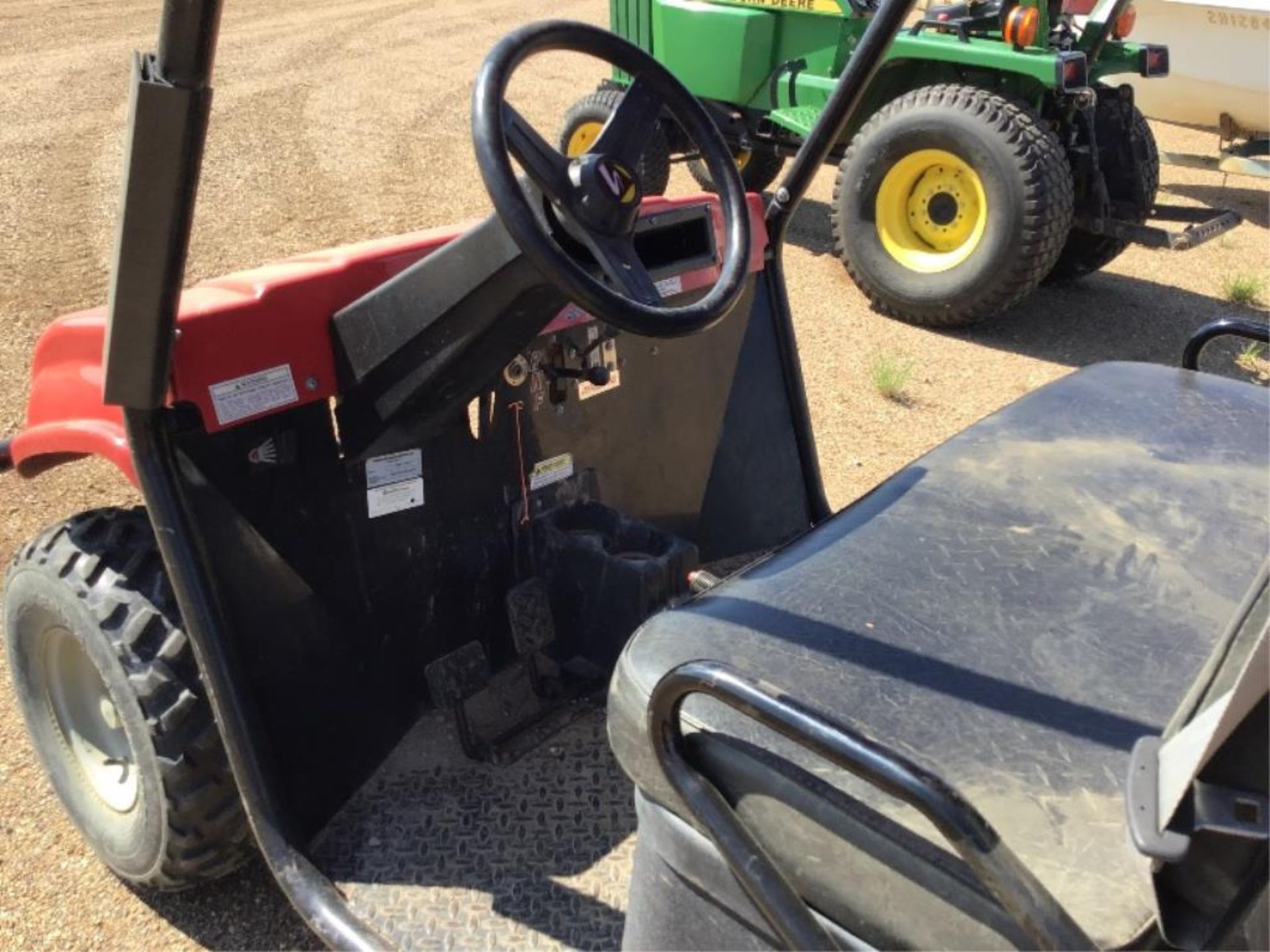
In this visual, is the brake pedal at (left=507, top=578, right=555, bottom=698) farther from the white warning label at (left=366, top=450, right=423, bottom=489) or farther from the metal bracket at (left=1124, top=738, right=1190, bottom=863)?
the metal bracket at (left=1124, top=738, right=1190, bottom=863)

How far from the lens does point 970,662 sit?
1.59 meters

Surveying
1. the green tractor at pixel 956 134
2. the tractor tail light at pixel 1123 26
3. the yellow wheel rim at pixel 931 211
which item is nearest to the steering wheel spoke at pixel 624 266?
the green tractor at pixel 956 134

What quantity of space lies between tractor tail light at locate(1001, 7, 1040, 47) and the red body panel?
12.8 feet

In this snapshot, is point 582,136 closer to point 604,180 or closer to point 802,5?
point 802,5

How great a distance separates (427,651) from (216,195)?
5540 millimetres

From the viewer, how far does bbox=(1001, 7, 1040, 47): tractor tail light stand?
5.57m

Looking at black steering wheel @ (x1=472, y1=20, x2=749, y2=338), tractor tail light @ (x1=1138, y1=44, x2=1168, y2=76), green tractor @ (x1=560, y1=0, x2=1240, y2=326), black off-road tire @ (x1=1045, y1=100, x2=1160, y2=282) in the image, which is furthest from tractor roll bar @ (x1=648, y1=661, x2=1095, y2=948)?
tractor tail light @ (x1=1138, y1=44, x2=1168, y2=76)

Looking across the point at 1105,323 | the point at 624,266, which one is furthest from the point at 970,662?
the point at 1105,323

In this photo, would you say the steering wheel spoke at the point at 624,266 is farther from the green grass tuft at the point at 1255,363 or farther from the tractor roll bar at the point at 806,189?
the green grass tuft at the point at 1255,363

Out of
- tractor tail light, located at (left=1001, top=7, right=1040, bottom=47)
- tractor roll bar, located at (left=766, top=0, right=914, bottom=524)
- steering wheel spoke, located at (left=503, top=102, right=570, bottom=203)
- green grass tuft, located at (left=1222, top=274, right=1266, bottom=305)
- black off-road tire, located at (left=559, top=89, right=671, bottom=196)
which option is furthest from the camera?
green grass tuft, located at (left=1222, top=274, right=1266, bottom=305)

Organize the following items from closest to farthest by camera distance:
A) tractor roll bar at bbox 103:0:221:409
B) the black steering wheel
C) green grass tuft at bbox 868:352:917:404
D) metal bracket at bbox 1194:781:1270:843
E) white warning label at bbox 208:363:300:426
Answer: metal bracket at bbox 1194:781:1270:843
tractor roll bar at bbox 103:0:221:409
the black steering wheel
white warning label at bbox 208:363:300:426
green grass tuft at bbox 868:352:917:404

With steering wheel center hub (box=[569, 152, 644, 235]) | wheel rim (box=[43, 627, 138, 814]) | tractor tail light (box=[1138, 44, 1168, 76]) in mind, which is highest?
steering wheel center hub (box=[569, 152, 644, 235])

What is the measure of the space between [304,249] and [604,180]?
15.6 ft

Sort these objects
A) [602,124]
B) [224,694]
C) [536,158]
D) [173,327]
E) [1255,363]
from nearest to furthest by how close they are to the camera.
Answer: [173,327] < [536,158] < [224,694] < [1255,363] < [602,124]
